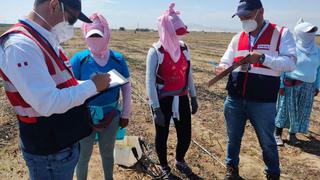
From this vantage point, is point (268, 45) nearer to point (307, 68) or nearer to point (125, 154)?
point (307, 68)

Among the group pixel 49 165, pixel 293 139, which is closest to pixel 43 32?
pixel 49 165

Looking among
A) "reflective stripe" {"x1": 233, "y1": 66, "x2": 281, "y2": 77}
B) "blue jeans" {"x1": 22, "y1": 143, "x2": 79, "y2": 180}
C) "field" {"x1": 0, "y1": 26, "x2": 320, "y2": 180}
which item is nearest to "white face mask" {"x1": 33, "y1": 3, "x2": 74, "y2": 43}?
"blue jeans" {"x1": 22, "y1": 143, "x2": 79, "y2": 180}

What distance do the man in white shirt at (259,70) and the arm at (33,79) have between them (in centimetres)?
203

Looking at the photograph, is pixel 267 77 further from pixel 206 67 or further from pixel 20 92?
pixel 206 67

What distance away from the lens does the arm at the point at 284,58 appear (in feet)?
10.3

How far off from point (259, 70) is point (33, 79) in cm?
236

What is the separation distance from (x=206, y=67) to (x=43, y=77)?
1204 cm

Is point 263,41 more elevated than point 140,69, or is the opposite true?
point 263,41

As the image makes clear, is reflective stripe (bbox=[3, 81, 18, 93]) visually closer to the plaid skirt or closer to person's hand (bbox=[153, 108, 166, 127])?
person's hand (bbox=[153, 108, 166, 127])

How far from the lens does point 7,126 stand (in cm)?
578

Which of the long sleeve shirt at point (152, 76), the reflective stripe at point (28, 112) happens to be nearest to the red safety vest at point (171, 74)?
the long sleeve shirt at point (152, 76)

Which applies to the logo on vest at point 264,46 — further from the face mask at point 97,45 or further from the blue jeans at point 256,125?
the face mask at point 97,45

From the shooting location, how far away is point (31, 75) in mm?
1638

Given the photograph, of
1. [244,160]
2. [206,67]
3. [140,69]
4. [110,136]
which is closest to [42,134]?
[110,136]
